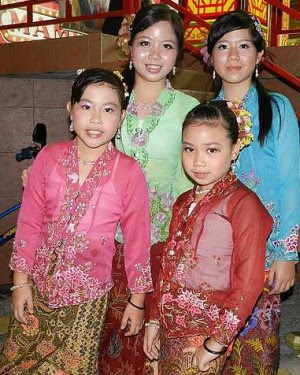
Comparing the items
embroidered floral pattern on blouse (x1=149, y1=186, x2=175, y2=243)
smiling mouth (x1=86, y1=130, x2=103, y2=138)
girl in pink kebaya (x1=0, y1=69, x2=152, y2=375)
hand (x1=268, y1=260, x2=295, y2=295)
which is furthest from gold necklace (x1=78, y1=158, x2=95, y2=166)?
hand (x1=268, y1=260, x2=295, y2=295)

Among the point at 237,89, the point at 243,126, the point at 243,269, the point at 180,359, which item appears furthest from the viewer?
the point at 237,89

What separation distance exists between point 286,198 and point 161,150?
621mm

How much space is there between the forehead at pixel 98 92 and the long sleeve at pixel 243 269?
0.74 metres

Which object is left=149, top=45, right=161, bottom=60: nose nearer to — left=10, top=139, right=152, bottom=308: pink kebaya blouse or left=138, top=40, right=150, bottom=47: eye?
left=138, top=40, right=150, bottom=47: eye

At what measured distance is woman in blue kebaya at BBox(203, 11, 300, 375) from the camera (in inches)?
89.7

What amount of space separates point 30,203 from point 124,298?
688 mm

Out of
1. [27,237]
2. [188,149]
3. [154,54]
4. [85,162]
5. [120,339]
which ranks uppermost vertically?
[154,54]

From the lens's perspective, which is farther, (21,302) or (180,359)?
(21,302)

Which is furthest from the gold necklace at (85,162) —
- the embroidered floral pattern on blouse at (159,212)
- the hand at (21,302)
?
the hand at (21,302)

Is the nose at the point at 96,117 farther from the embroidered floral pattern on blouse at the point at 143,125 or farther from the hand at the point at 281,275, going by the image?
the hand at the point at 281,275

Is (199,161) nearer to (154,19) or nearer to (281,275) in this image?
(281,275)

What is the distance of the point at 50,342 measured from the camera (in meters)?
2.24

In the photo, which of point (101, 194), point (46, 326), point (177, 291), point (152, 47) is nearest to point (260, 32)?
point (152, 47)

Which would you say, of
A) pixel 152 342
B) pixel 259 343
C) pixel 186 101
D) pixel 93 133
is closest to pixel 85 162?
pixel 93 133
